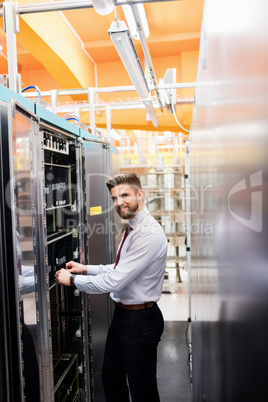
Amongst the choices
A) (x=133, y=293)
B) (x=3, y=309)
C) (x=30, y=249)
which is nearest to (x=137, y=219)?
(x=133, y=293)

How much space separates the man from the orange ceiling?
324 cm

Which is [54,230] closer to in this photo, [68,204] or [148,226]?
[68,204]

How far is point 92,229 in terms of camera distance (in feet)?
8.84

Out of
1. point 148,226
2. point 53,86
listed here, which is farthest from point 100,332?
point 53,86

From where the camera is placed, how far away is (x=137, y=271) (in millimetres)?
2225

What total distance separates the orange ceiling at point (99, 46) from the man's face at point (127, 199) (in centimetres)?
298

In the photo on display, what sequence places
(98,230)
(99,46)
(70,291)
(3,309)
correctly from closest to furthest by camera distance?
1. (3,309)
2. (70,291)
3. (98,230)
4. (99,46)

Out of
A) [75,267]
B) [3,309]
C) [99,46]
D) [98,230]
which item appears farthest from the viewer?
[99,46]

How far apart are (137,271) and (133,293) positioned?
18 centimetres

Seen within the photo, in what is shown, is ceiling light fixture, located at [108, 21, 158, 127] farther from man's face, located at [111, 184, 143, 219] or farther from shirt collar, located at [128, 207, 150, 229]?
shirt collar, located at [128, 207, 150, 229]

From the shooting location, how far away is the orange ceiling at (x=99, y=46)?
511 centimetres

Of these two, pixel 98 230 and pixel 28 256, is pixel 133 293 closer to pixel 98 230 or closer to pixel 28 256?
pixel 98 230

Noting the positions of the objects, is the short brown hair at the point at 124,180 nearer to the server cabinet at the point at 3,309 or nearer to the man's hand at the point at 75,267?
the man's hand at the point at 75,267

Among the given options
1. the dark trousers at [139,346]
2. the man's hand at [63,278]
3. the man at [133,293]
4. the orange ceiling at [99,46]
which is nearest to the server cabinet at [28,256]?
the man's hand at [63,278]
